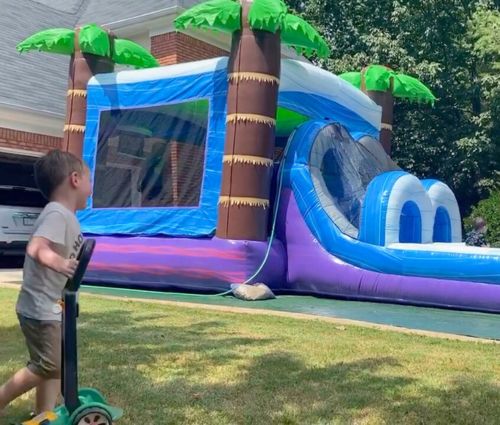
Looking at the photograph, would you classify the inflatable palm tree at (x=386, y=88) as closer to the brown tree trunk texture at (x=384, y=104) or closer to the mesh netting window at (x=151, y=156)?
the brown tree trunk texture at (x=384, y=104)

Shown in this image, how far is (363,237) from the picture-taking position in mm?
9781

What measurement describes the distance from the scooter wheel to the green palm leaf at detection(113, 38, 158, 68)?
10.5 m

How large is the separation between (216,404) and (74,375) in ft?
3.47

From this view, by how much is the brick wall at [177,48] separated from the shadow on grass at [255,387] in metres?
11.0

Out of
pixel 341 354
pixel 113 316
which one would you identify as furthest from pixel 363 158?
pixel 341 354

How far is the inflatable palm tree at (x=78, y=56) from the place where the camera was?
474 inches

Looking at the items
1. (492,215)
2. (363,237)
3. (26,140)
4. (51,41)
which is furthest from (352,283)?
(492,215)

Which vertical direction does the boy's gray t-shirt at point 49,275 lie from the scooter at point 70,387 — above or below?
above

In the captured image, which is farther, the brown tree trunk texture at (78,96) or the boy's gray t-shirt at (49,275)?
the brown tree trunk texture at (78,96)

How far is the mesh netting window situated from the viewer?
35.3 feet

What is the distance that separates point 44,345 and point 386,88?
1228 centimetres

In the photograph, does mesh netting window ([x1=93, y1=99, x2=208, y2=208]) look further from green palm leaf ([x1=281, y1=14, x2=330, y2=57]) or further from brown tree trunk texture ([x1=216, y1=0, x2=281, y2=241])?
green palm leaf ([x1=281, y1=14, x2=330, y2=57])

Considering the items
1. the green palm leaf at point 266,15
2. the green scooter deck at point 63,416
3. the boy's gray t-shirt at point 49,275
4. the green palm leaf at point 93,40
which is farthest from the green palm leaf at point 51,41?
the green scooter deck at point 63,416

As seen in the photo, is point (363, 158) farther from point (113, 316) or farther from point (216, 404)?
point (216, 404)
